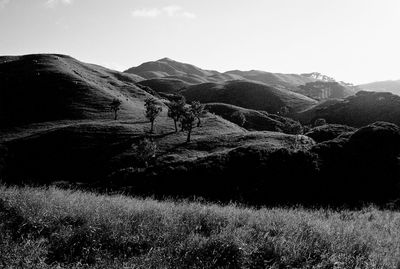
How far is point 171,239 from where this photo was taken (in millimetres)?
7453

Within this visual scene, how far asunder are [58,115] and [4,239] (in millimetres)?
138107

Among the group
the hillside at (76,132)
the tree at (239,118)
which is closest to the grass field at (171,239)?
the hillside at (76,132)

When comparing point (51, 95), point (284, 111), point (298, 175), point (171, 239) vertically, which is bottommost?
point (298, 175)

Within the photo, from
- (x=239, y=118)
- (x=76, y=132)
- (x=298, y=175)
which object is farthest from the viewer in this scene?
(x=239, y=118)

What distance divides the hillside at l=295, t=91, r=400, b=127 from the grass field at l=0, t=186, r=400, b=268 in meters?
144

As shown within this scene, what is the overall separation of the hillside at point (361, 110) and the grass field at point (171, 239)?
143502mm

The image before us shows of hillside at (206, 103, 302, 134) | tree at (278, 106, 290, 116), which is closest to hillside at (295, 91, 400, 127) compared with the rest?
tree at (278, 106, 290, 116)

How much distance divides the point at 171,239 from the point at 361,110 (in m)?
164

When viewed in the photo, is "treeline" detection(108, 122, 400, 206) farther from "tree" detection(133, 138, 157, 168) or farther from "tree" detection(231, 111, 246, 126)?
"tree" detection(231, 111, 246, 126)

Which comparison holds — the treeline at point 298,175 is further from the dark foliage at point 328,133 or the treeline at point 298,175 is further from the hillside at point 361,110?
the hillside at point 361,110

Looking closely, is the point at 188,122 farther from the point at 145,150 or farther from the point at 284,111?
the point at 284,111

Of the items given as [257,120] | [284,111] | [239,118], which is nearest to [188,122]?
[239,118]

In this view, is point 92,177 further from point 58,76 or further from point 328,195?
point 58,76

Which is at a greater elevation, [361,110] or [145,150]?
[361,110]
